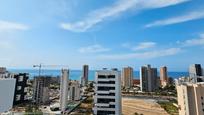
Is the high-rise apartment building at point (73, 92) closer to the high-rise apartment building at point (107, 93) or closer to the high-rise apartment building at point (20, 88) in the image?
the high-rise apartment building at point (20, 88)

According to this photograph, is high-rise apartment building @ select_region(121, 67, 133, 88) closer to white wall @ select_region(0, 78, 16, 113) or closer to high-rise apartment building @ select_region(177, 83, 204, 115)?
high-rise apartment building @ select_region(177, 83, 204, 115)

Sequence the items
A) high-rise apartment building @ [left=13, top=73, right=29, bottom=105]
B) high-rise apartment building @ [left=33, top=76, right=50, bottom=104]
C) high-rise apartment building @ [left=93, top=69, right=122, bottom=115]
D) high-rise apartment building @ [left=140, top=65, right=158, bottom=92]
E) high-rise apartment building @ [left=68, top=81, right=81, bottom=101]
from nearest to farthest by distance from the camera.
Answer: high-rise apartment building @ [left=93, top=69, right=122, bottom=115] → high-rise apartment building @ [left=13, top=73, right=29, bottom=105] → high-rise apartment building @ [left=33, top=76, right=50, bottom=104] → high-rise apartment building @ [left=68, top=81, right=81, bottom=101] → high-rise apartment building @ [left=140, top=65, right=158, bottom=92]

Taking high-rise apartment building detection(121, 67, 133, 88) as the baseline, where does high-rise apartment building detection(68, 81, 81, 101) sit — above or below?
below

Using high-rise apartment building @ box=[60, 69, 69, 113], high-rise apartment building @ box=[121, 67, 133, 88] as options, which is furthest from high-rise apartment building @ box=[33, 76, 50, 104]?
high-rise apartment building @ box=[121, 67, 133, 88]

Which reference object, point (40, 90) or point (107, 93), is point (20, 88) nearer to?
point (40, 90)

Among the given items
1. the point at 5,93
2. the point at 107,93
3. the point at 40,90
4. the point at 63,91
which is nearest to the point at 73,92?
the point at 40,90

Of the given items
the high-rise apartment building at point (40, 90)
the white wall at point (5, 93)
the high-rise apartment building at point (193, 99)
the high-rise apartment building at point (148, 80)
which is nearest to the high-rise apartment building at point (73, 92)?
the high-rise apartment building at point (40, 90)
